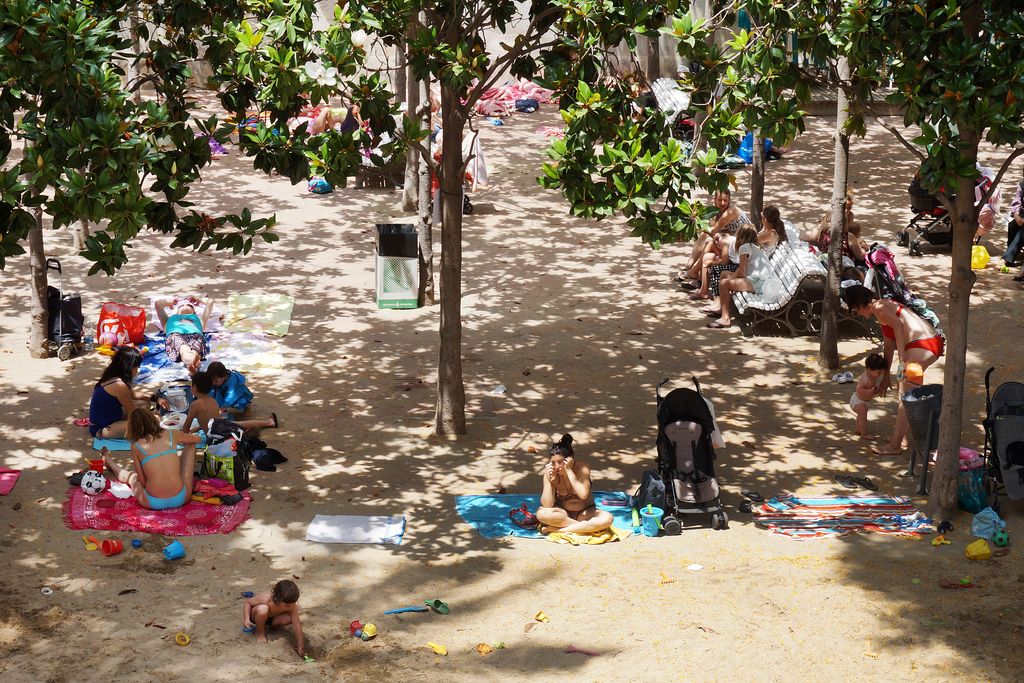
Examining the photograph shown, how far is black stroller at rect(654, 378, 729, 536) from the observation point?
1002 cm

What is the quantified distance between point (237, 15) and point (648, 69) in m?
16.1

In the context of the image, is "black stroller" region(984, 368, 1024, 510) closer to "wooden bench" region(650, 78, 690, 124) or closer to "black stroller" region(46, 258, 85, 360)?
"black stroller" region(46, 258, 85, 360)

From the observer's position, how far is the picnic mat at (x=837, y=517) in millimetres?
9867

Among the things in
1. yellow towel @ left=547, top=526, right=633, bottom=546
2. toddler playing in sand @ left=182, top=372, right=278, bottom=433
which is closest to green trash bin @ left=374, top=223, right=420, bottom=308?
toddler playing in sand @ left=182, top=372, right=278, bottom=433

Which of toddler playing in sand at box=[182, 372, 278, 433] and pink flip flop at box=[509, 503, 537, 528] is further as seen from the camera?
toddler playing in sand at box=[182, 372, 278, 433]

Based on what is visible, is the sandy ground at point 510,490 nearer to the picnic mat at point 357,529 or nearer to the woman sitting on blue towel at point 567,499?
the picnic mat at point 357,529

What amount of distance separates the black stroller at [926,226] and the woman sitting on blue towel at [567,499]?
8829 millimetres

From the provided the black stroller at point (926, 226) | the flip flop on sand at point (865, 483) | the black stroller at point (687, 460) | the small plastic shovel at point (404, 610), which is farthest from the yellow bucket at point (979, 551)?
the black stroller at point (926, 226)

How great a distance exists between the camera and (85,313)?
14.6 meters

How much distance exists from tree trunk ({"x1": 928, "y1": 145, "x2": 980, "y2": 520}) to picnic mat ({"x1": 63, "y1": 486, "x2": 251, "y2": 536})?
5.55 meters

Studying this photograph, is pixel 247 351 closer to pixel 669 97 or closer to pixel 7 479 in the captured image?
pixel 7 479

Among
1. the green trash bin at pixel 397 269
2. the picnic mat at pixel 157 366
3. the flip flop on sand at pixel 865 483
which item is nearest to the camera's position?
the flip flop on sand at pixel 865 483

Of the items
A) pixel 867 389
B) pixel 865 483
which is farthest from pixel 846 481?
pixel 867 389

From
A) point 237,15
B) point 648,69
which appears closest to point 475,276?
point 237,15
